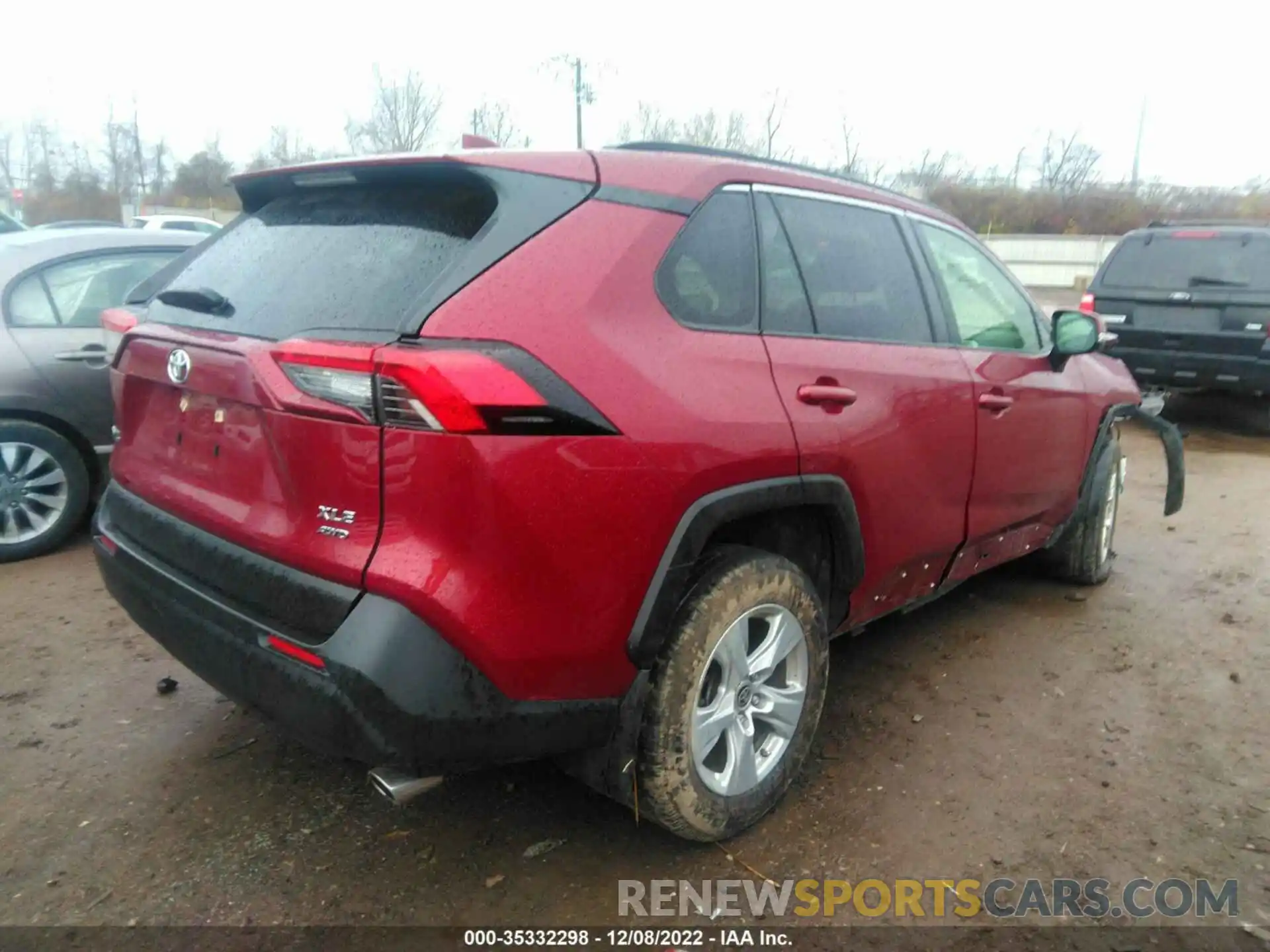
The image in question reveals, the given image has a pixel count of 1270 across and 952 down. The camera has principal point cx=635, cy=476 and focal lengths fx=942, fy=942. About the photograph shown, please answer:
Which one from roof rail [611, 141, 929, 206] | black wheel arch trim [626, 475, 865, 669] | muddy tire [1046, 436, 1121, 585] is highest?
roof rail [611, 141, 929, 206]

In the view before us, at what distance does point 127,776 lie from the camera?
287cm

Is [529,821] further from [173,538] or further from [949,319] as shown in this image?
[949,319]

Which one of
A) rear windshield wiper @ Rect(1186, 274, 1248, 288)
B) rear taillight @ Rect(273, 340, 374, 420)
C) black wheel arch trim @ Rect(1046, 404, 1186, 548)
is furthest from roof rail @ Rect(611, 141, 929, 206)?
rear windshield wiper @ Rect(1186, 274, 1248, 288)

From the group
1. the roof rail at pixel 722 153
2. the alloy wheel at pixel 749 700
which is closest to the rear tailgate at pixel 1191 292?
the roof rail at pixel 722 153

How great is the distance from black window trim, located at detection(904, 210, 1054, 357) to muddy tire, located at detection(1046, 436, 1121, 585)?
31.0 inches

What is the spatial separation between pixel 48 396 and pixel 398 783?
3.64 meters

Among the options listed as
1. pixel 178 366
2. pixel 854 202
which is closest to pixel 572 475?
pixel 178 366

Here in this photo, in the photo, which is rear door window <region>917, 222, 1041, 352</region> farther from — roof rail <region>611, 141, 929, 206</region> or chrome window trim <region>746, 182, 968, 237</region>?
roof rail <region>611, 141, 929, 206</region>

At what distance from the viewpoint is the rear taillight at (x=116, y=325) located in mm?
2771

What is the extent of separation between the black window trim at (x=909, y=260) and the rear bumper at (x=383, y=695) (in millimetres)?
1207

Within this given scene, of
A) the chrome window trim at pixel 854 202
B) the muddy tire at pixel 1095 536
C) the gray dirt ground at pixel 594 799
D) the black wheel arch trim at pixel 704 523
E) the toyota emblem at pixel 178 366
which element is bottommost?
the gray dirt ground at pixel 594 799

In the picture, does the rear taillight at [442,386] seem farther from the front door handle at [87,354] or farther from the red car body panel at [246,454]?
the front door handle at [87,354]

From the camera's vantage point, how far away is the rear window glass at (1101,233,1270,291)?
795 centimetres

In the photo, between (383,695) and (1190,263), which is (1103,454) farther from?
(1190,263)
